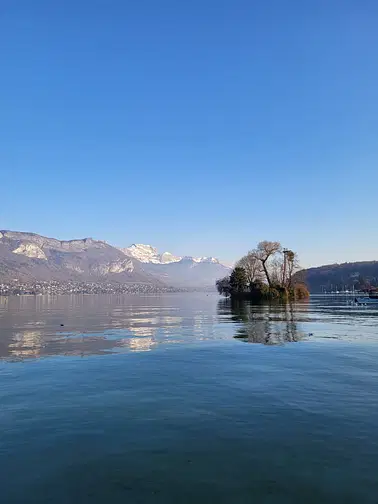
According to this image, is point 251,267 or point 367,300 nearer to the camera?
point 367,300

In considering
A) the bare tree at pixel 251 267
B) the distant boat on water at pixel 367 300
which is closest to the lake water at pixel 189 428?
the distant boat on water at pixel 367 300

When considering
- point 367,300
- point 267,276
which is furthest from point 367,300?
point 267,276

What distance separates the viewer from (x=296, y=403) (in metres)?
14.7

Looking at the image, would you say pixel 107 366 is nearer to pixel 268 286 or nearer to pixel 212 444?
pixel 212 444

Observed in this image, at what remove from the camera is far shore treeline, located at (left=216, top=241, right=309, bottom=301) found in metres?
117

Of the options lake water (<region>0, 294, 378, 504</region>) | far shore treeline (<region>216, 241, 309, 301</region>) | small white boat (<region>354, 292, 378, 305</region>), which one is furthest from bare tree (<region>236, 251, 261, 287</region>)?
lake water (<region>0, 294, 378, 504</region>)

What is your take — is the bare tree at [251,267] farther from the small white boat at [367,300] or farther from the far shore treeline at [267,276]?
the small white boat at [367,300]

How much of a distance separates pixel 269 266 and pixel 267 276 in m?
6.81

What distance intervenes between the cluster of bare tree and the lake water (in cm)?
9488

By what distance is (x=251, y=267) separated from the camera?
129625mm

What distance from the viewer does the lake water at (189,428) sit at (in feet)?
28.7

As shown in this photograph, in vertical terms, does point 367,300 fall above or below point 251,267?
below

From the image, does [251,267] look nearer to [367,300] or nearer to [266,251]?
[266,251]

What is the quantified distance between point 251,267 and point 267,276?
10.5 m
